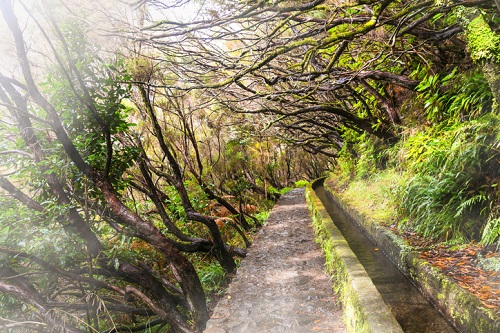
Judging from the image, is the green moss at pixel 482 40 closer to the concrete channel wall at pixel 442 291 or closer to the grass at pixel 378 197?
the concrete channel wall at pixel 442 291

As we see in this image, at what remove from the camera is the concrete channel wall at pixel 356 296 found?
3219mm

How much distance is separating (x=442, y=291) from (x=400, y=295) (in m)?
0.85

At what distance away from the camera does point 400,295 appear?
16.6 feet

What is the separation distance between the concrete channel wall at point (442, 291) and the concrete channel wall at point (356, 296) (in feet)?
3.17

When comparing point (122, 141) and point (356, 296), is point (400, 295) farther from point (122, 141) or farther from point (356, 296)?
point (122, 141)

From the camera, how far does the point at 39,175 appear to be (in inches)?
198

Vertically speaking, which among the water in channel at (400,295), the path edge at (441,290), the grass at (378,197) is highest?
the grass at (378,197)

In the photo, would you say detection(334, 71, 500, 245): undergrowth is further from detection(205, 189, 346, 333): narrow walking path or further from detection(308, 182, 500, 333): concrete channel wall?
detection(205, 189, 346, 333): narrow walking path

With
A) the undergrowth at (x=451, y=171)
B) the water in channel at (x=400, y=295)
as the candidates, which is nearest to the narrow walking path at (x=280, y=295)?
the water in channel at (x=400, y=295)

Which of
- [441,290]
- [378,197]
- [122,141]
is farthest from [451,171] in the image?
[122,141]

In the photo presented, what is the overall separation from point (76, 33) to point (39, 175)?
224 centimetres

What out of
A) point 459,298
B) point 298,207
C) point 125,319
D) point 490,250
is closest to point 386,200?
point 490,250

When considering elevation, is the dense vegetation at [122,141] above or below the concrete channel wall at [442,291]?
above

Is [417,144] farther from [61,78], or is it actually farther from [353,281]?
[61,78]
